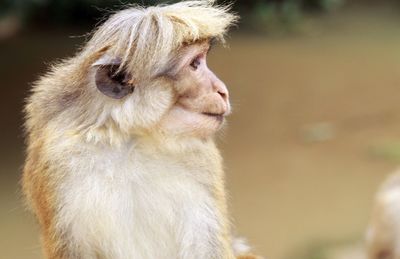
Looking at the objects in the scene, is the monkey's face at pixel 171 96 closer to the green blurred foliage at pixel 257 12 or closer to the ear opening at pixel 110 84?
the ear opening at pixel 110 84

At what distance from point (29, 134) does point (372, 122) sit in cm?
804

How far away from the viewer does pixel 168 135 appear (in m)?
4.44

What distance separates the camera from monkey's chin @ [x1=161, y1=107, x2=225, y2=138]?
14.5 feet

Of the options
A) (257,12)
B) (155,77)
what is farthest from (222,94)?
(257,12)

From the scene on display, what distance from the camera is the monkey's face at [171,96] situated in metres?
4.37

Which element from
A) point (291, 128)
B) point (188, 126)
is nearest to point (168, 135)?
point (188, 126)

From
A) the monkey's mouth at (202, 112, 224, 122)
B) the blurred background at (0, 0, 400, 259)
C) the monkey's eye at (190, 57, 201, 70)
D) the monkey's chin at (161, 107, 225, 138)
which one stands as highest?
the blurred background at (0, 0, 400, 259)

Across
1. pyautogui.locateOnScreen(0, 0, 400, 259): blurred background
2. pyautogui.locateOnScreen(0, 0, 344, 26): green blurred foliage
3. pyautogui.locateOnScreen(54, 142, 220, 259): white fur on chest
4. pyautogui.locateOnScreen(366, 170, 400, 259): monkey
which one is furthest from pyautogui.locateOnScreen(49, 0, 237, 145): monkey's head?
pyautogui.locateOnScreen(0, 0, 344, 26): green blurred foliage

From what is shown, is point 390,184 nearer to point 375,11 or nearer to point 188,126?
point 188,126

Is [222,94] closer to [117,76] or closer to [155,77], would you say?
[155,77]

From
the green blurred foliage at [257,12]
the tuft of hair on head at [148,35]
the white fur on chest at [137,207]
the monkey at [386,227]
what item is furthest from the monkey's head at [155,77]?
the green blurred foliage at [257,12]

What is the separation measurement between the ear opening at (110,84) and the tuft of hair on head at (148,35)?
0.22 ft

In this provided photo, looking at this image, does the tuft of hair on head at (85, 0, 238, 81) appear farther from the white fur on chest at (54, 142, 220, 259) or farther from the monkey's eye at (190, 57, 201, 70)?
the white fur on chest at (54, 142, 220, 259)

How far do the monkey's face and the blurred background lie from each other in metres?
3.48
